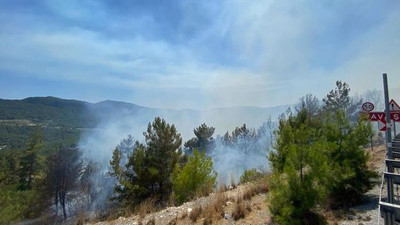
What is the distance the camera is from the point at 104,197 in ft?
132

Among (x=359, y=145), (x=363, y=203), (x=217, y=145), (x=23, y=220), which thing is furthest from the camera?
(x=217, y=145)

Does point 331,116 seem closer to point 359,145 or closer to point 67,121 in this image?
point 359,145

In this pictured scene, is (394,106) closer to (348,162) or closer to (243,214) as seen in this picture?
(348,162)

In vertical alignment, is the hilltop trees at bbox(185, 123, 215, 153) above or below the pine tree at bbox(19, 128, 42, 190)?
above

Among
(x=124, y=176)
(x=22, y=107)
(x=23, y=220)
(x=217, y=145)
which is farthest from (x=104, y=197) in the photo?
(x=22, y=107)

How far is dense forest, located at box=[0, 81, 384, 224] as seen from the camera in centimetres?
627

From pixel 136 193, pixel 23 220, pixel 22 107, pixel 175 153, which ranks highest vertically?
pixel 22 107

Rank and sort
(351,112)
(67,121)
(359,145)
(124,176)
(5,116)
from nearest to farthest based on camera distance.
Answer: (359,145)
(124,176)
(351,112)
(5,116)
(67,121)

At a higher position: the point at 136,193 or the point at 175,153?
the point at 175,153

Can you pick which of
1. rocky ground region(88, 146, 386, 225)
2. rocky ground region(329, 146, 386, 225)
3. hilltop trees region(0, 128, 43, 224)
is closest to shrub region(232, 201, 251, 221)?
rocky ground region(88, 146, 386, 225)

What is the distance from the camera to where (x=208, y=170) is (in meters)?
16.2

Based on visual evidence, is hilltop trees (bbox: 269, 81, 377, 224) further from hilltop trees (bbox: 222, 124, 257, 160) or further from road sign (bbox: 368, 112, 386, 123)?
hilltop trees (bbox: 222, 124, 257, 160)

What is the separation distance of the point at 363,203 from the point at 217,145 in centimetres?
4929

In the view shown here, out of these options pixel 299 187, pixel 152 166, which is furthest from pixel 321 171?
pixel 152 166
